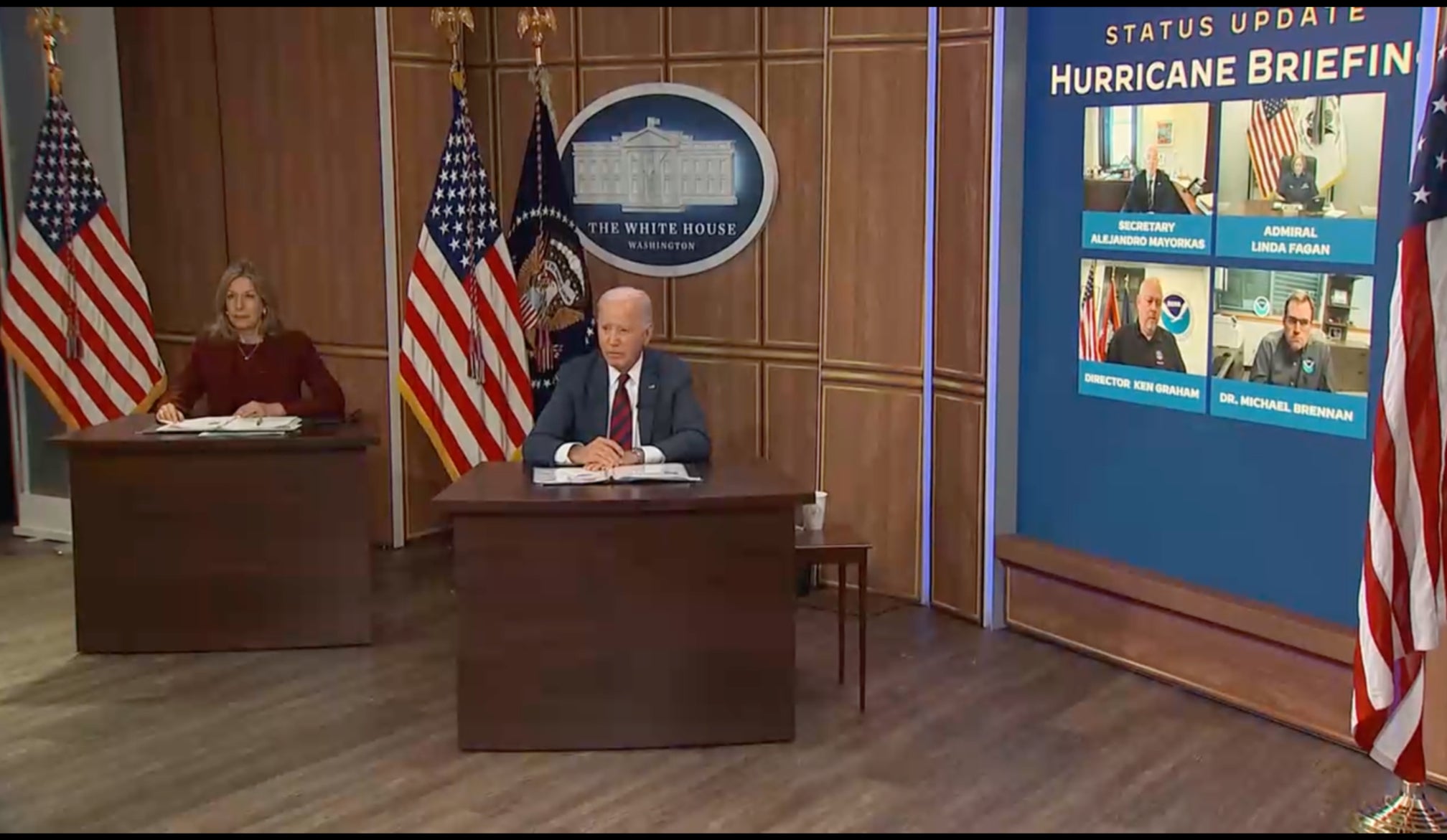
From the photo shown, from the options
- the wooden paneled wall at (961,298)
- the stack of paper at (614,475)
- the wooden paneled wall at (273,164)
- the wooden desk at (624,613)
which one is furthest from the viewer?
the wooden paneled wall at (273,164)

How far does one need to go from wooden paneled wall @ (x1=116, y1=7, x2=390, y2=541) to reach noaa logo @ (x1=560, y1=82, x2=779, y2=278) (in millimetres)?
994

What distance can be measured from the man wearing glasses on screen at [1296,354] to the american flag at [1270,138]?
0.38 m

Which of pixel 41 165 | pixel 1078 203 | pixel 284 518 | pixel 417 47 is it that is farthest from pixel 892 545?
pixel 41 165

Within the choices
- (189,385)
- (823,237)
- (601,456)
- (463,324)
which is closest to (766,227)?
(823,237)

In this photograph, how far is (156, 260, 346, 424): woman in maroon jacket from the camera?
5.57 metres

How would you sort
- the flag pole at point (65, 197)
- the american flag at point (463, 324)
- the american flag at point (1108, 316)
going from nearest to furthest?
1. the american flag at point (1108, 316)
2. the american flag at point (463, 324)
3. the flag pole at point (65, 197)

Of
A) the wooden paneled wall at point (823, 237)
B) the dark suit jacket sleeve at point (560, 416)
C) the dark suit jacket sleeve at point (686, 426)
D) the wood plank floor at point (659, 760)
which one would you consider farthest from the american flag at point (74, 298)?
the dark suit jacket sleeve at point (686, 426)

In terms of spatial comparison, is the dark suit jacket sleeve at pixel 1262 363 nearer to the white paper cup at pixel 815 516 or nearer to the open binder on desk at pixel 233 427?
the white paper cup at pixel 815 516

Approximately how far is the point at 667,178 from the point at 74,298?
9.08 ft

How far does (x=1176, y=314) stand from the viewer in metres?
4.98

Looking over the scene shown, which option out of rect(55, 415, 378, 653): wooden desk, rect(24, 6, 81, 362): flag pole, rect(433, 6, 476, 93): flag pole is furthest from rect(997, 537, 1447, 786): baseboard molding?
rect(24, 6, 81, 362): flag pole

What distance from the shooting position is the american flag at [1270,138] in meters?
4.52

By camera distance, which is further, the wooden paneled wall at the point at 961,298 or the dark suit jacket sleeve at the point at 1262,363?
the wooden paneled wall at the point at 961,298

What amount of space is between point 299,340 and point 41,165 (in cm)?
183
